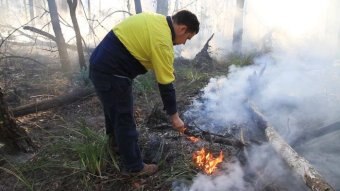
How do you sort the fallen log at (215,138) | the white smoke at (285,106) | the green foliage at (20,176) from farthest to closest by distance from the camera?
the white smoke at (285,106) < the fallen log at (215,138) < the green foliage at (20,176)

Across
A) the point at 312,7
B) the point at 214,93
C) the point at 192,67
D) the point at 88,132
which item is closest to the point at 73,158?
the point at 88,132

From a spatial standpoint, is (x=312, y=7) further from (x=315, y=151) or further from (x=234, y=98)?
(x=315, y=151)

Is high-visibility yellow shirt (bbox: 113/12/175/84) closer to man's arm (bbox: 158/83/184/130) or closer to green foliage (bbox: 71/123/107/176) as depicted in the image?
man's arm (bbox: 158/83/184/130)

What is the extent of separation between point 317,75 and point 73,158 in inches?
260

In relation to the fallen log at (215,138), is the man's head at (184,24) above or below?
above

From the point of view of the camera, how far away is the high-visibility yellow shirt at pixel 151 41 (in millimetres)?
3217

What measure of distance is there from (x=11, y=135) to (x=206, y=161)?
265 cm

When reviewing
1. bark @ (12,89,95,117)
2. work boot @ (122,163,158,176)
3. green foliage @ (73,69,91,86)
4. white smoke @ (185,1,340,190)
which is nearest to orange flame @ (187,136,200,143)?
white smoke @ (185,1,340,190)

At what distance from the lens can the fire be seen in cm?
368

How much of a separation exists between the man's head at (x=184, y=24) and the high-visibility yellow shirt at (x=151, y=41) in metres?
0.11

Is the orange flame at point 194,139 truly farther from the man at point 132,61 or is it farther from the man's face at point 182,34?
the man's face at point 182,34

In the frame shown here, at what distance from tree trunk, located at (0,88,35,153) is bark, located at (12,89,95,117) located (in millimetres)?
1621

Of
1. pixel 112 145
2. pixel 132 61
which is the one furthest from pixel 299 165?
pixel 112 145

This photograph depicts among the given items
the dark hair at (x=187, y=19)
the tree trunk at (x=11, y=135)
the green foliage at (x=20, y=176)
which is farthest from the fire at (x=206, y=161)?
the tree trunk at (x=11, y=135)
